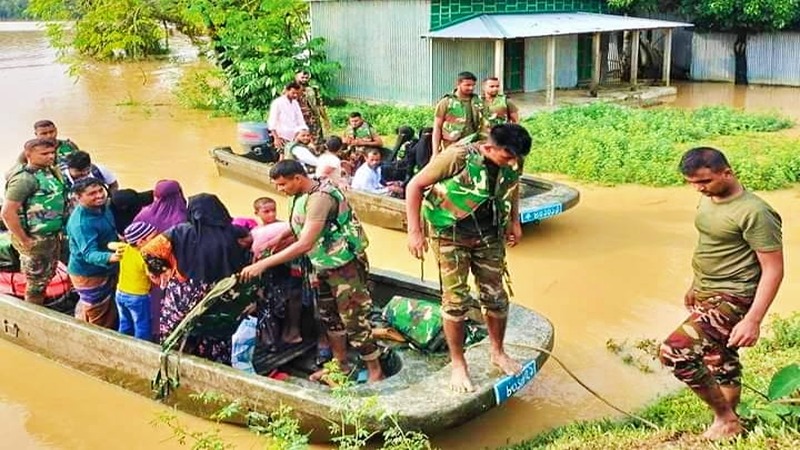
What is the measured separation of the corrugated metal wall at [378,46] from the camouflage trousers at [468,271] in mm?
13783

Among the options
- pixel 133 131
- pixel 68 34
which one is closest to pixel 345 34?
pixel 133 131

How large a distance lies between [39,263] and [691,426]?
494cm

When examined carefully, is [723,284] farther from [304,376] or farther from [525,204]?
[525,204]

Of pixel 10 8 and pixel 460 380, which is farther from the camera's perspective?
pixel 10 8

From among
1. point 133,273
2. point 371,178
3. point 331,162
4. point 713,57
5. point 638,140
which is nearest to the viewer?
point 133,273

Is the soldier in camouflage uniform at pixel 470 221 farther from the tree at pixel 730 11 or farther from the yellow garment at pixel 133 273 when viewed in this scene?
the tree at pixel 730 11

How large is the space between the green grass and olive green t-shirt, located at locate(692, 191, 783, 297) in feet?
25.5

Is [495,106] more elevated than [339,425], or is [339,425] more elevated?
[495,106]

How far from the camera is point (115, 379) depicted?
6312mm

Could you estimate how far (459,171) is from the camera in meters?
4.88

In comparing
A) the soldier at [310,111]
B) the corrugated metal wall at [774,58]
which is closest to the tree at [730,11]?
the corrugated metal wall at [774,58]

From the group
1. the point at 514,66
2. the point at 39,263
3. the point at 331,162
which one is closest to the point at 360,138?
the point at 331,162

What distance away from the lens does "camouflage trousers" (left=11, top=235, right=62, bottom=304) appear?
676cm

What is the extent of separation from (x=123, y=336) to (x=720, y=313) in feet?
12.8
